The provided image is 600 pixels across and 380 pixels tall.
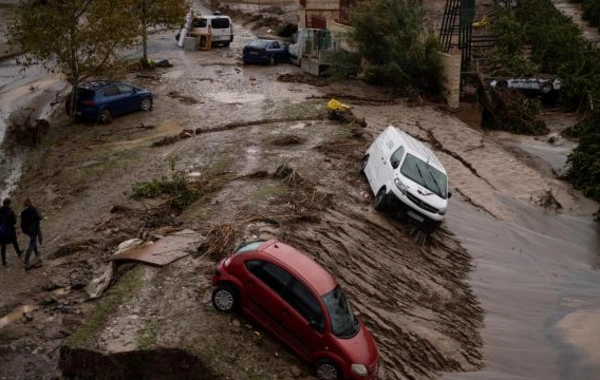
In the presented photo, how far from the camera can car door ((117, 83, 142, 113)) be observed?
81.1 feet

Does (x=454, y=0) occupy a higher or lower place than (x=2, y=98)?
higher

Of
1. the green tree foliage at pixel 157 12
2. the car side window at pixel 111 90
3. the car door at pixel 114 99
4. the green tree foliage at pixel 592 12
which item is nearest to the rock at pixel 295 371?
the car door at pixel 114 99

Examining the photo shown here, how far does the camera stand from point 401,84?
3019cm

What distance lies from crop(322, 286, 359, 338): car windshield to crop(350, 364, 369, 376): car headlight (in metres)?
0.50

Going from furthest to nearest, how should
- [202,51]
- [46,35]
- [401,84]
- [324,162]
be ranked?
[202,51] < [401,84] < [46,35] < [324,162]

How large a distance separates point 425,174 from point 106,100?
1322 centimetres

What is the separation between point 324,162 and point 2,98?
1671 centimetres

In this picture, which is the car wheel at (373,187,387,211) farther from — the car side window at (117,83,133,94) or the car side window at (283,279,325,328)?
the car side window at (117,83,133,94)

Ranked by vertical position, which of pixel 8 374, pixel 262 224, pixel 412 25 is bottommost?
pixel 8 374

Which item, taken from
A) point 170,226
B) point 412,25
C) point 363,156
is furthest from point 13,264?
point 412,25

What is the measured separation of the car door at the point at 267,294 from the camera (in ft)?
32.9

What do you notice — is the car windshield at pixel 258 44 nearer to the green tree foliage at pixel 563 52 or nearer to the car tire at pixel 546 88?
the green tree foliage at pixel 563 52

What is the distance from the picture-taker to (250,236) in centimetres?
1312

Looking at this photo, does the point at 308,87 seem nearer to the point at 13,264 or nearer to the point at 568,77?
the point at 568,77
